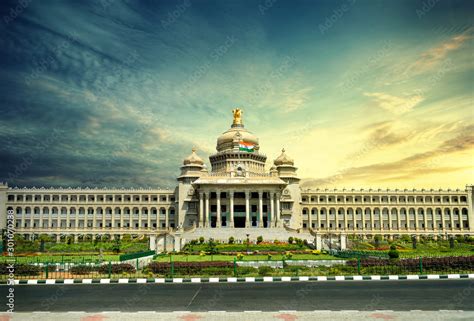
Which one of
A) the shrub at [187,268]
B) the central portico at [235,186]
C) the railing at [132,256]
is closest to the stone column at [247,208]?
the central portico at [235,186]

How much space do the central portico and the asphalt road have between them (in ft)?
164

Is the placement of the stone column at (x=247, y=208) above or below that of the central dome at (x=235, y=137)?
below

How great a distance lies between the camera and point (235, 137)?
90375 millimetres

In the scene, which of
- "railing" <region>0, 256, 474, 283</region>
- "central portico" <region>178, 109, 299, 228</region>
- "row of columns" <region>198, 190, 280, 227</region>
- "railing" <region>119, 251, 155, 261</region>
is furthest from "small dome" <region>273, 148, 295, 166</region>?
"railing" <region>0, 256, 474, 283</region>

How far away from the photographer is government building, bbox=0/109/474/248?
80500mm

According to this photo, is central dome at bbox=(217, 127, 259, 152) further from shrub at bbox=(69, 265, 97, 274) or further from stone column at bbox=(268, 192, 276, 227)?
shrub at bbox=(69, 265, 97, 274)

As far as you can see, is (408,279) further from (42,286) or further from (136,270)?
(42,286)

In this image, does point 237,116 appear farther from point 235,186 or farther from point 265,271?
point 265,271

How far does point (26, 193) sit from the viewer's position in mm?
93812

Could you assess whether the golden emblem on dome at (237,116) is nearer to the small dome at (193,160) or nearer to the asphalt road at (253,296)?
the small dome at (193,160)

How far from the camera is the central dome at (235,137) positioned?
9062 cm

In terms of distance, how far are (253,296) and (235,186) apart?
2193 inches

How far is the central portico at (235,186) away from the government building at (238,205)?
179mm

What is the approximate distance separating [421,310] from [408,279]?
450 inches
